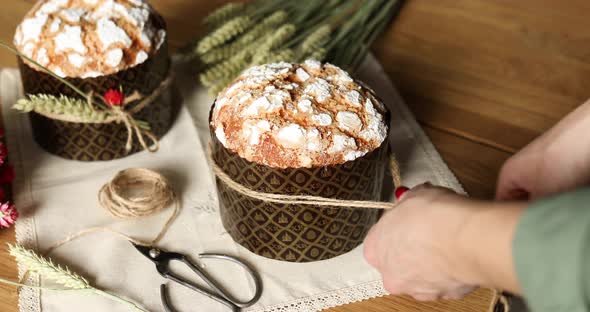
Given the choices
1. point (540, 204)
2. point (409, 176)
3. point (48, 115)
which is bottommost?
point (409, 176)

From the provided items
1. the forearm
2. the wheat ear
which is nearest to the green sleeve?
the forearm

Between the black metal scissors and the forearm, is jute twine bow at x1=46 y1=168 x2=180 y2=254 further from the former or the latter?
the forearm

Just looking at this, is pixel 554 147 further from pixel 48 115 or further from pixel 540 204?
pixel 48 115

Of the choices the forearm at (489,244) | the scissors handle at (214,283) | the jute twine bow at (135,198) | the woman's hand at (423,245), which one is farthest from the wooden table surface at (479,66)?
the forearm at (489,244)

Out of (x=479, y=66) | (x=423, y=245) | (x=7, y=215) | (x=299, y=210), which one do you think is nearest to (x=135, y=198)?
(x=7, y=215)

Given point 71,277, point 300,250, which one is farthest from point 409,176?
point 71,277

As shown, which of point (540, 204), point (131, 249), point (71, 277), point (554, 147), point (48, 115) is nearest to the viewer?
point (540, 204)

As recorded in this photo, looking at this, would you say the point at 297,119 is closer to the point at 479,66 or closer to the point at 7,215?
the point at 7,215

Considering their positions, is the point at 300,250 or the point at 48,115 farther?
the point at 48,115
